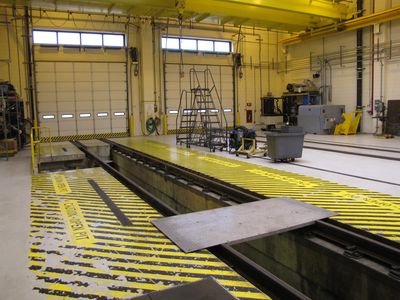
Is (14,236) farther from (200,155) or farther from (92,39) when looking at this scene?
(92,39)

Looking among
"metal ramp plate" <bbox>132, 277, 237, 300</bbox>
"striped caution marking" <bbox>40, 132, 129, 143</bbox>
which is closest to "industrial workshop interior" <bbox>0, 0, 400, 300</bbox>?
"metal ramp plate" <bbox>132, 277, 237, 300</bbox>

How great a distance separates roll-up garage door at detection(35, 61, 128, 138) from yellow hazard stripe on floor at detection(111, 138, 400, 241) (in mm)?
9349

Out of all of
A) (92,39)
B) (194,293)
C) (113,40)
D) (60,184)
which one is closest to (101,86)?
(92,39)

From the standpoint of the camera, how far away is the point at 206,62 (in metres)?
20.1

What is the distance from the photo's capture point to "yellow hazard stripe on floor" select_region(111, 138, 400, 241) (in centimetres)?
454

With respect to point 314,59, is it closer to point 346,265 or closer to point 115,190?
point 115,190

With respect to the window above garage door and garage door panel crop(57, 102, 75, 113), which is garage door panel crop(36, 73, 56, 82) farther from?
the window above garage door

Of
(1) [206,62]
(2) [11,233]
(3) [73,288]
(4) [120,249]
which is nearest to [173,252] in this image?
(4) [120,249]

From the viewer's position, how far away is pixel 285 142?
904cm

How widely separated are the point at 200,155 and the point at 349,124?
887 centimetres

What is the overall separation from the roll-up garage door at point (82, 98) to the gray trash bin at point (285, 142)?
11.2 m

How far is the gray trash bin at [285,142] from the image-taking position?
8.91m

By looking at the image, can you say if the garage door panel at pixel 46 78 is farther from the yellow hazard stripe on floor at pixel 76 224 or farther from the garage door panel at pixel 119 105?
the yellow hazard stripe on floor at pixel 76 224

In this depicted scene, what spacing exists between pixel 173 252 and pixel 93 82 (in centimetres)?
1561
